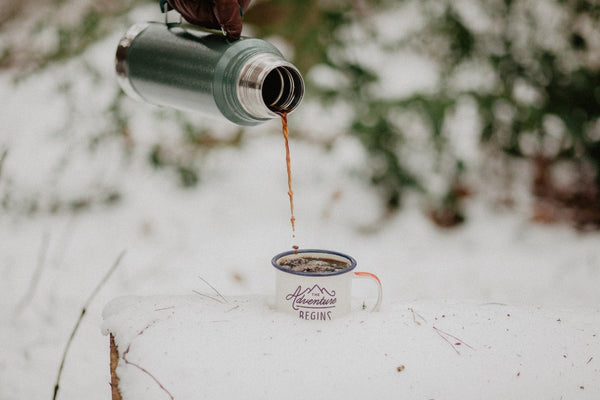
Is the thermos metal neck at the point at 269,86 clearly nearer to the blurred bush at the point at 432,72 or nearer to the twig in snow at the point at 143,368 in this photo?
the twig in snow at the point at 143,368

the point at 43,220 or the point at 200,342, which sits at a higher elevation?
the point at 200,342

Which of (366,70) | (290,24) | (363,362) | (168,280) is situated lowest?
(168,280)

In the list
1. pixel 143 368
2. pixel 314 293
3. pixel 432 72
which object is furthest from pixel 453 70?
pixel 143 368

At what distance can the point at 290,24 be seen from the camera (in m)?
2.17

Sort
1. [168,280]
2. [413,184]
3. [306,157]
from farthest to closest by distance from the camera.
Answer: [306,157] < [413,184] < [168,280]

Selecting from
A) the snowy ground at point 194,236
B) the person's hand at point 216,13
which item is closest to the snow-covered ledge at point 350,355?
the person's hand at point 216,13

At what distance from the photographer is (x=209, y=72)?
894 mm

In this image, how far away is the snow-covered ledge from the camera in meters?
0.84

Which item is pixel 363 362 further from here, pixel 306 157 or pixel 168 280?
pixel 306 157

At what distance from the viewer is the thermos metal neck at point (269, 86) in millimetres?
812

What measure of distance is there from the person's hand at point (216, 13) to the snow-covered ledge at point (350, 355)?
1.59ft

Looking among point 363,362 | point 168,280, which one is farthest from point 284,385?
point 168,280

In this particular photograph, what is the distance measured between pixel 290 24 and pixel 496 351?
1.61 meters

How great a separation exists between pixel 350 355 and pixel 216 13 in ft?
1.89
